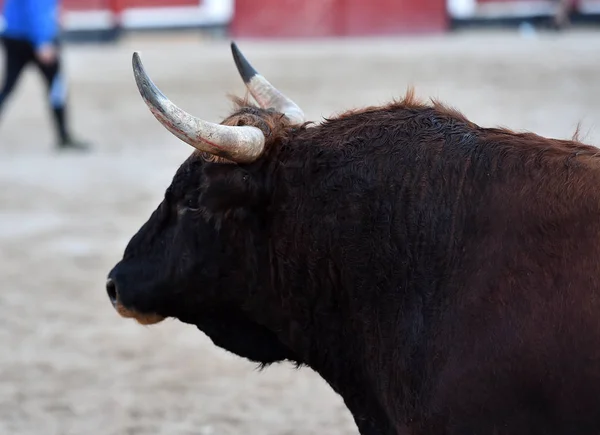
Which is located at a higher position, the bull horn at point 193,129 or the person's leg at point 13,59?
the bull horn at point 193,129

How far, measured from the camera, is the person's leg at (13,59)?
9.82 m

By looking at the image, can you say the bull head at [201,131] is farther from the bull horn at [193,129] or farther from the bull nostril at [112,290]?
the bull nostril at [112,290]

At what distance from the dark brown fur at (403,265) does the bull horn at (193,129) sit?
74 mm

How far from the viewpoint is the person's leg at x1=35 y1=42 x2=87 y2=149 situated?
9830 mm

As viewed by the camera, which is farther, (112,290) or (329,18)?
(329,18)

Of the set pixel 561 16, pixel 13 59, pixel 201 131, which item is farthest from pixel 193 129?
pixel 561 16

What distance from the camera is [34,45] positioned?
9.77 meters

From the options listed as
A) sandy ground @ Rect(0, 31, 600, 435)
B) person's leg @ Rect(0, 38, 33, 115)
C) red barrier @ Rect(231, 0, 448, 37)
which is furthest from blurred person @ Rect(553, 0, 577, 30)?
person's leg @ Rect(0, 38, 33, 115)

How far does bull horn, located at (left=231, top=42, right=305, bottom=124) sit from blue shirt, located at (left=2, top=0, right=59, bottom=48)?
7.19 m

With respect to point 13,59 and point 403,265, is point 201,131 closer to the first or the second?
point 403,265

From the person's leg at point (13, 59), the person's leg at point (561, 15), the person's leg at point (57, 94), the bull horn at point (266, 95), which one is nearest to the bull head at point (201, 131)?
the bull horn at point (266, 95)

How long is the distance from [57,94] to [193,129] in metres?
7.96

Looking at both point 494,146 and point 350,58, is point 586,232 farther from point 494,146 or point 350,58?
point 350,58

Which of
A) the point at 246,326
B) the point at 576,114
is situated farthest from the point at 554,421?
the point at 576,114
